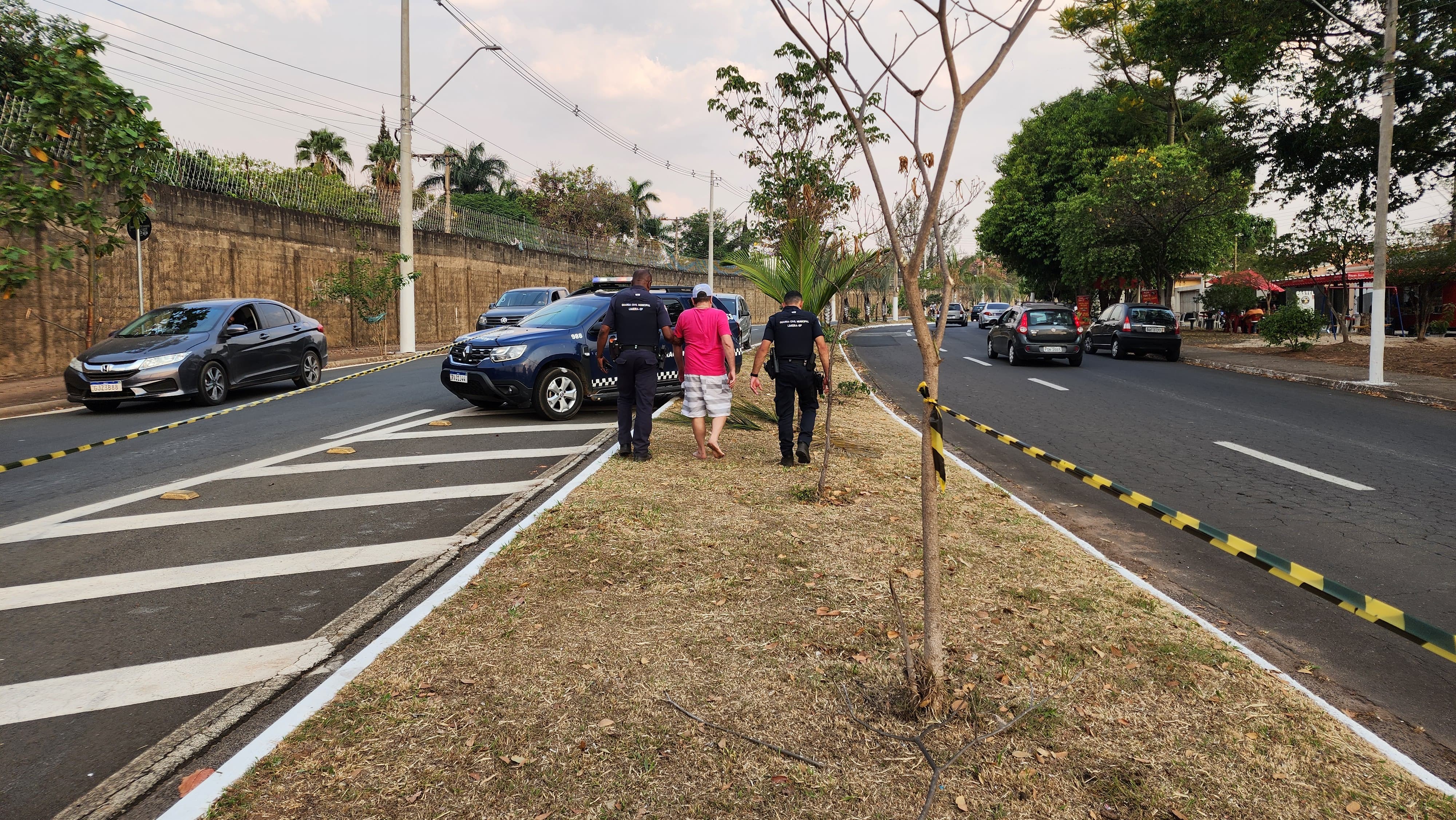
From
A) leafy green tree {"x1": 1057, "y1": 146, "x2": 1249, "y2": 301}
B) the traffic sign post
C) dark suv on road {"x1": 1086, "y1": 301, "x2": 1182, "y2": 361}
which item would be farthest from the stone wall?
leafy green tree {"x1": 1057, "y1": 146, "x2": 1249, "y2": 301}

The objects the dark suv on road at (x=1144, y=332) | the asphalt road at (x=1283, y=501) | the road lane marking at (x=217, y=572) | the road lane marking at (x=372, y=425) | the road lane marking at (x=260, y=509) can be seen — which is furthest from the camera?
the dark suv on road at (x=1144, y=332)

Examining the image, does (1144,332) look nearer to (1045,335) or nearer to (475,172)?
(1045,335)

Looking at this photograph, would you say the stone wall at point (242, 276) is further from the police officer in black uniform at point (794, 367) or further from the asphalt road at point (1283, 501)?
the asphalt road at point (1283, 501)

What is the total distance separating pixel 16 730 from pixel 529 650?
1.97 meters

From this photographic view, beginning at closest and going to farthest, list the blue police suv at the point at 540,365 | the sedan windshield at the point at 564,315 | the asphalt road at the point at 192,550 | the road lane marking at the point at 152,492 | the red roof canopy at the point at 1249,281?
1. the asphalt road at the point at 192,550
2. the road lane marking at the point at 152,492
3. the blue police suv at the point at 540,365
4. the sedan windshield at the point at 564,315
5. the red roof canopy at the point at 1249,281

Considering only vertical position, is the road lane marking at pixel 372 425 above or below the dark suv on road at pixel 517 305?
below

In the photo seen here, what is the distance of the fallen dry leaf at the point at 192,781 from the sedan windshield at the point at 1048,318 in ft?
68.9

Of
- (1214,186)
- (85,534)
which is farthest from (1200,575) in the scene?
(1214,186)

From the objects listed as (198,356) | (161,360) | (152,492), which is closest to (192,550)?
(152,492)

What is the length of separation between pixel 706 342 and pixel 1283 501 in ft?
17.5

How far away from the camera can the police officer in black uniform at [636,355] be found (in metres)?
8.53

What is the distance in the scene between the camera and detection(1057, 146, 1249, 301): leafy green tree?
2903 centimetres

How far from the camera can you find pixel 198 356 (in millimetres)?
12453

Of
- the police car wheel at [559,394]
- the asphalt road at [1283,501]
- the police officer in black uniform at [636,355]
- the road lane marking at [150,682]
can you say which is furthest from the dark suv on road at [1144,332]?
the road lane marking at [150,682]
